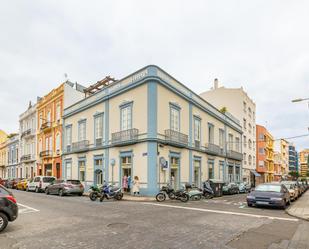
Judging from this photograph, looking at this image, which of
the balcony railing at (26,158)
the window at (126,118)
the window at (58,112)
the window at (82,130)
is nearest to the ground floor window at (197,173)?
the window at (126,118)

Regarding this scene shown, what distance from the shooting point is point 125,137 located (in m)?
20.0

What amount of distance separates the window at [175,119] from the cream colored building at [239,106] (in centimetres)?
2003

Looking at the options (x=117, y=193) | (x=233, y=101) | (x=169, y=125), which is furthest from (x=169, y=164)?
(x=233, y=101)

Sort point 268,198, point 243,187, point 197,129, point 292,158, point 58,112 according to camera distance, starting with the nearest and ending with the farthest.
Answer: point 268,198, point 197,129, point 243,187, point 58,112, point 292,158

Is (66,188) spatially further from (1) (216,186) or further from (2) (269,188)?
(2) (269,188)

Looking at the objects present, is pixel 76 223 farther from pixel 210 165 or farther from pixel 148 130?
pixel 210 165

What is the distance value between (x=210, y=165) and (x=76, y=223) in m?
20.8

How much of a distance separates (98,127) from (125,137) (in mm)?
4869

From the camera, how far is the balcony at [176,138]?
19656mm

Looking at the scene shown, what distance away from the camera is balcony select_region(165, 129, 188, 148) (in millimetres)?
19656

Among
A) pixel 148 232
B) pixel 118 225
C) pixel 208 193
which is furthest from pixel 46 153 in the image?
pixel 148 232

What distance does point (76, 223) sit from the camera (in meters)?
8.44

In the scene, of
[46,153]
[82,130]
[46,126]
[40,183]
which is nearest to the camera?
[40,183]

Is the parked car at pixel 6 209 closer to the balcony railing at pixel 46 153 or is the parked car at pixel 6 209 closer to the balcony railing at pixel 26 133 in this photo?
the balcony railing at pixel 46 153
